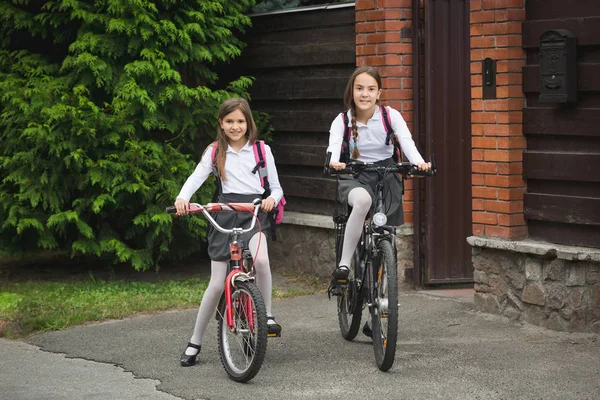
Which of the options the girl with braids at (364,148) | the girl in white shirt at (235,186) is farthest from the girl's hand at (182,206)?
the girl with braids at (364,148)

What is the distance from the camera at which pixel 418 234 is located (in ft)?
32.1

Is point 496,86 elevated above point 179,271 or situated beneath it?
elevated above

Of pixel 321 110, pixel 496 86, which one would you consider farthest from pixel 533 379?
pixel 321 110

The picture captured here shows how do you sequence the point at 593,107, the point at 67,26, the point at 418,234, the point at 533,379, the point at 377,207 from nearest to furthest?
the point at 533,379 → the point at 377,207 → the point at 593,107 → the point at 418,234 → the point at 67,26

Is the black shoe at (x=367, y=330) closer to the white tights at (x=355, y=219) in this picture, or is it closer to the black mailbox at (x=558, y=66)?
the white tights at (x=355, y=219)

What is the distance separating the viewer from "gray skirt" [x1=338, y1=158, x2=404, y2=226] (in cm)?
725

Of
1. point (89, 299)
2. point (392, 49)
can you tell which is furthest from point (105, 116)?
point (392, 49)

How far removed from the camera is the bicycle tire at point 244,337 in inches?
256

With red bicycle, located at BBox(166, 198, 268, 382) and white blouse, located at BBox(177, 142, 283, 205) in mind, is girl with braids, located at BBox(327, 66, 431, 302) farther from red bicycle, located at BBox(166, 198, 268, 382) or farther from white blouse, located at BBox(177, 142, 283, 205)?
red bicycle, located at BBox(166, 198, 268, 382)

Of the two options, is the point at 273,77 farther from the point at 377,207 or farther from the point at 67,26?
the point at 377,207

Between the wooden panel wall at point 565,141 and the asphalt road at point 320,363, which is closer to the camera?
the asphalt road at point 320,363

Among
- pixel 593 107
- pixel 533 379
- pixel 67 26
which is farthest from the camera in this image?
pixel 67 26

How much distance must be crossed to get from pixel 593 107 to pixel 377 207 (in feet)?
5.78

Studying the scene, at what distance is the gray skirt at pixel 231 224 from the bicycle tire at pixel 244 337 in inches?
11.5
